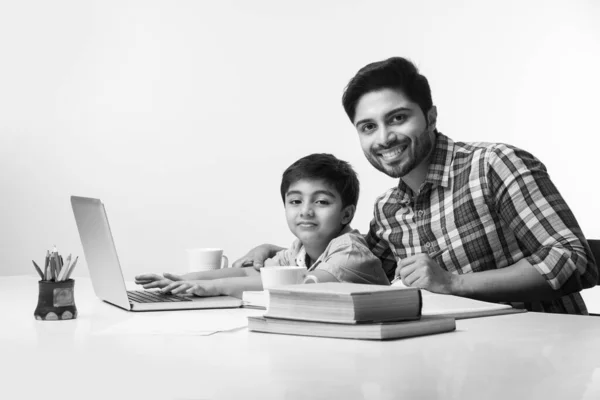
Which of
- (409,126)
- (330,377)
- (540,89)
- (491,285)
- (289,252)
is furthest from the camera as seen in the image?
(540,89)

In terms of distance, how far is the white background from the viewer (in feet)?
13.4

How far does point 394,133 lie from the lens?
2.06 m

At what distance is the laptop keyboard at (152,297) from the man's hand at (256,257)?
52 centimetres

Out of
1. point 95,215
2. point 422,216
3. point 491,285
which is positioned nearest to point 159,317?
point 95,215

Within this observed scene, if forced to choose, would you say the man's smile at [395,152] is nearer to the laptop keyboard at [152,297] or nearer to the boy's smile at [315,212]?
the boy's smile at [315,212]

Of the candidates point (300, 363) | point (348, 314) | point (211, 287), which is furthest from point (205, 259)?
point (300, 363)

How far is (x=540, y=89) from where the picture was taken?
4.14 meters

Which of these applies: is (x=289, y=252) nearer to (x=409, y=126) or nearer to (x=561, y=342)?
(x=409, y=126)

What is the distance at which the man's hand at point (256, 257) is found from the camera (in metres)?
2.29

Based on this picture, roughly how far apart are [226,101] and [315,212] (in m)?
2.19

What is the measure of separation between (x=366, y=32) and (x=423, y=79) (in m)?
2.21

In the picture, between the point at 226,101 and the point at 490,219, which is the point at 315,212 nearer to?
the point at 490,219

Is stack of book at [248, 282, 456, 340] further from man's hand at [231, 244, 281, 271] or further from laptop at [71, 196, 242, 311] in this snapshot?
man's hand at [231, 244, 281, 271]

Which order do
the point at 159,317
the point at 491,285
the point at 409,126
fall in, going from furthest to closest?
the point at 409,126, the point at 491,285, the point at 159,317
